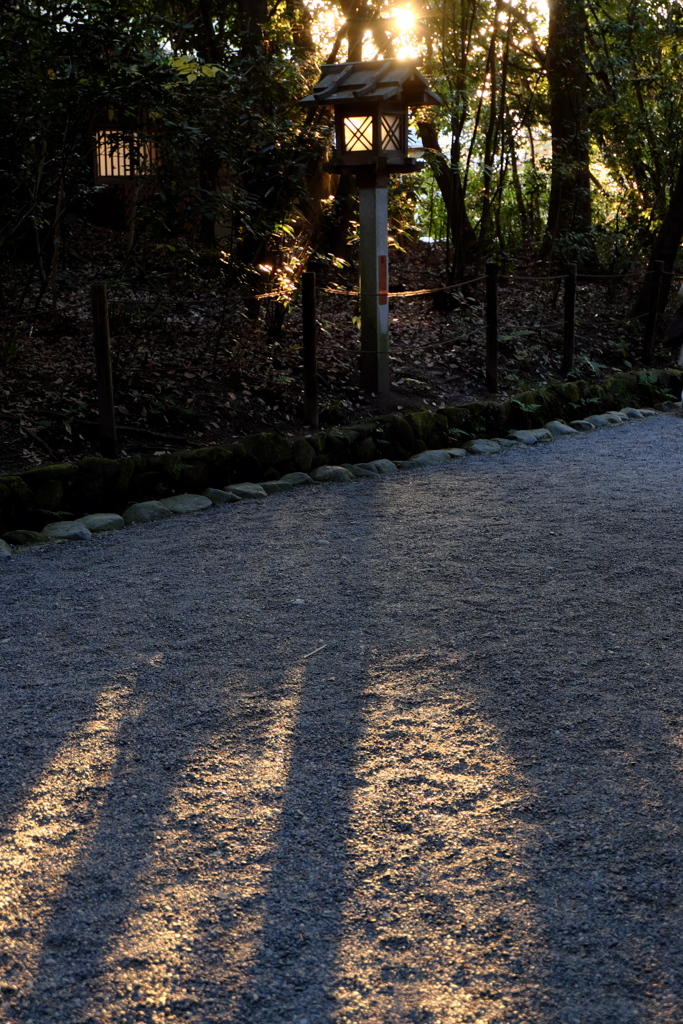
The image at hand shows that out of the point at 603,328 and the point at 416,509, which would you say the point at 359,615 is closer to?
the point at 416,509

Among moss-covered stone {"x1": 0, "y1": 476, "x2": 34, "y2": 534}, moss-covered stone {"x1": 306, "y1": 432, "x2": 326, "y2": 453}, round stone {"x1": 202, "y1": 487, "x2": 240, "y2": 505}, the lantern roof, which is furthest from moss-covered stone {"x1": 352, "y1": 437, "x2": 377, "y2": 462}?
the lantern roof

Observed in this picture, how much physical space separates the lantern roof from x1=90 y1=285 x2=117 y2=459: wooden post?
3.06m

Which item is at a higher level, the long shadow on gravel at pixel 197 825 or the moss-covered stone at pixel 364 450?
the moss-covered stone at pixel 364 450

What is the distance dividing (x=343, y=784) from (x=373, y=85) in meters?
6.48

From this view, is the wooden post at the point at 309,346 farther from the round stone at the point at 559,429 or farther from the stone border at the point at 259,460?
the round stone at the point at 559,429

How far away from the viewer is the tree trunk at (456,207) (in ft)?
36.7

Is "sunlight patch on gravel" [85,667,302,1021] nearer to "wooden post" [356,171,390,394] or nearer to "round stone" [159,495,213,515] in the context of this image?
"round stone" [159,495,213,515]

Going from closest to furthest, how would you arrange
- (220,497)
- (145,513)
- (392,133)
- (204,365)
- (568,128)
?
(145,513), (220,497), (204,365), (392,133), (568,128)

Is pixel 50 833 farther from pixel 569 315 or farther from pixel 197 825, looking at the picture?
pixel 569 315

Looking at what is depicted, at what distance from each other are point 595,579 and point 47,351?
496 cm

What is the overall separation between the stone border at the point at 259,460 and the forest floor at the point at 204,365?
603mm

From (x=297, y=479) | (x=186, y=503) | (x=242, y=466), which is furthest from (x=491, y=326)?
(x=186, y=503)

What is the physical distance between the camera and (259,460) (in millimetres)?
6035

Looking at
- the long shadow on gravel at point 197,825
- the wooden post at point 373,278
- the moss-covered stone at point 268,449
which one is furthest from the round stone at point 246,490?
the wooden post at point 373,278
